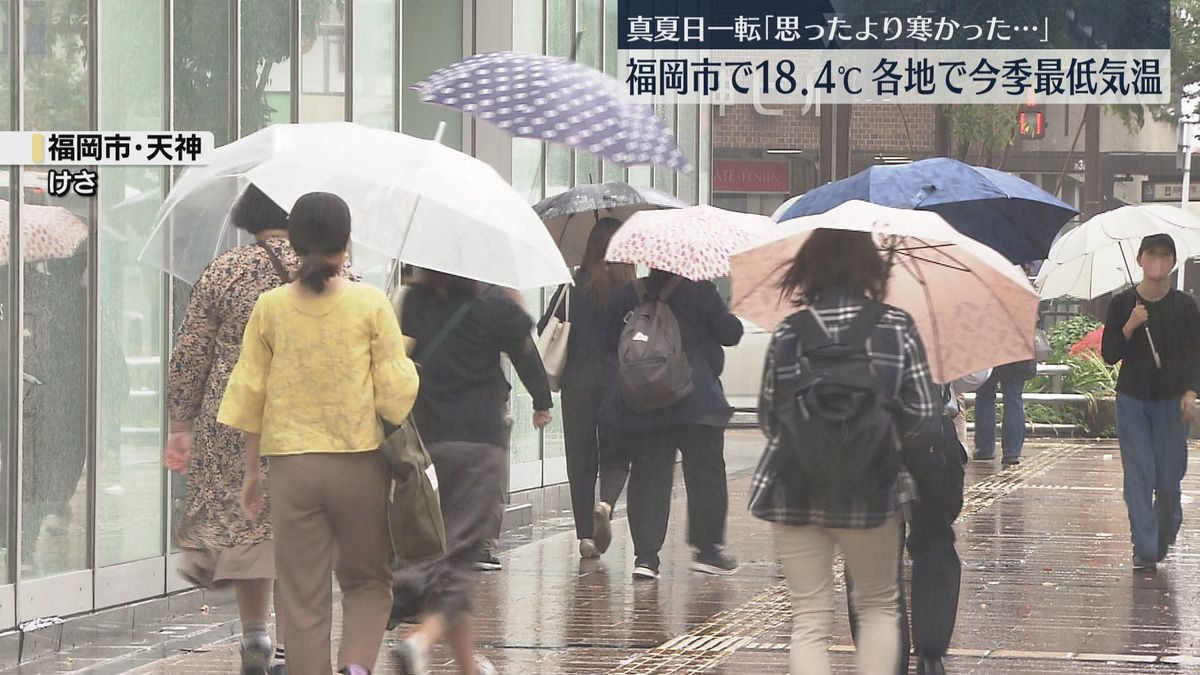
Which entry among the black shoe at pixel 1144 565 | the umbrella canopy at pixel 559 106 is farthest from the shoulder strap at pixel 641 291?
the black shoe at pixel 1144 565

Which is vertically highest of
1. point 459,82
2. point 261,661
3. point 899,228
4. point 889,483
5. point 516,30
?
point 516,30

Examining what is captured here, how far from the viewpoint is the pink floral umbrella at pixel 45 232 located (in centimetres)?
827

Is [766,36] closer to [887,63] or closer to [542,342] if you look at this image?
[887,63]

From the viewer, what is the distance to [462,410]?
6.98 metres

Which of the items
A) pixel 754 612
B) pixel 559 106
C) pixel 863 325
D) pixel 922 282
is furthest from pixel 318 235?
pixel 754 612

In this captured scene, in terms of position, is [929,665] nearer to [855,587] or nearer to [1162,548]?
[855,587]

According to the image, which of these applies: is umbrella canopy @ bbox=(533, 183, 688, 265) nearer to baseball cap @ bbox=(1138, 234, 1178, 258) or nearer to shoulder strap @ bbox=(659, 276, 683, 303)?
shoulder strap @ bbox=(659, 276, 683, 303)

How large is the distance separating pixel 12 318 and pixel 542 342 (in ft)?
11.8

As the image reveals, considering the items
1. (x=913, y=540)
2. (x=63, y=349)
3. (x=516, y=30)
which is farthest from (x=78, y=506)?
(x=516, y=30)

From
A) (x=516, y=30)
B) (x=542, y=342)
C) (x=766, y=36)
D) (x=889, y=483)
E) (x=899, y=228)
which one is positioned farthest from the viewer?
(x=766, y=36)

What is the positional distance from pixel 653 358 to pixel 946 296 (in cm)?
355

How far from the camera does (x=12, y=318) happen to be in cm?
829

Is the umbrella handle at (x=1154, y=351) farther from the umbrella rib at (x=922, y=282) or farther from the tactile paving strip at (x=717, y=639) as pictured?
the umbrella rib at (x=922, y=282)

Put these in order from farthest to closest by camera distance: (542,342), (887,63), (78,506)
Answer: (887,63), (542,342), (78,506)
